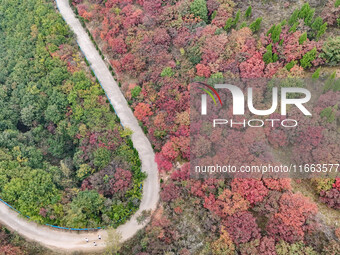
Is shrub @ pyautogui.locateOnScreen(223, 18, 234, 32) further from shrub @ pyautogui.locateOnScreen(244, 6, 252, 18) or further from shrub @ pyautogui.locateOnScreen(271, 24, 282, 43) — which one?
shrub @ pyautogui.locateOnScreen(271, 24, 282, 43)

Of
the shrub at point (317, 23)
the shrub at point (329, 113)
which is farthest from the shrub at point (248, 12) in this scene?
the shrub at point (329, 113)

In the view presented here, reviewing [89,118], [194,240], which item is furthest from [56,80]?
[194,240]

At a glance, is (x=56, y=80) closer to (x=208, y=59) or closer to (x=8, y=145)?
(x=8, y=145)

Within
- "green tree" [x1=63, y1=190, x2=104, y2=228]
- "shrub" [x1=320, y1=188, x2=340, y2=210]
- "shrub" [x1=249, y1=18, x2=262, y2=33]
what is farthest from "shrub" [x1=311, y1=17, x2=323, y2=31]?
"green tree" [x1=63, y1=190, x2=104, y2=228]

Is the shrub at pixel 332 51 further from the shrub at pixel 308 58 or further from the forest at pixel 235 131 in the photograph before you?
the shrub at pixel 308 58

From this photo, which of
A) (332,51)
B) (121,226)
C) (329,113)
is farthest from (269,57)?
(121,226)

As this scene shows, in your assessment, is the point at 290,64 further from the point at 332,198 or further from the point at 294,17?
the point at 332,198
